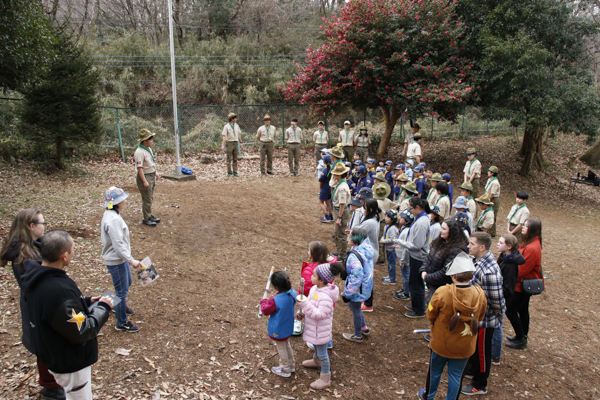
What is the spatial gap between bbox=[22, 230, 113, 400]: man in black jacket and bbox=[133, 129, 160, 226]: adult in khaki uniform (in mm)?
4855

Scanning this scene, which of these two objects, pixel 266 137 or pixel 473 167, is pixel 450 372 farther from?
pixel 266 137

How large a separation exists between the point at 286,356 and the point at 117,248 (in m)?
2.32

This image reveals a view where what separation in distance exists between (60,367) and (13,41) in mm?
7187

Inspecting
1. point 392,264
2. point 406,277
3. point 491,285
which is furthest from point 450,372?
point 392,264

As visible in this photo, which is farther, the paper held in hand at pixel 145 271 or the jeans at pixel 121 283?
the jeans at pixel 121 283

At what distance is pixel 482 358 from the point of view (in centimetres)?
423

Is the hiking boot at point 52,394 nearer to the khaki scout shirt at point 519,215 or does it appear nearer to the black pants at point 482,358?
the black pants at point 482,358

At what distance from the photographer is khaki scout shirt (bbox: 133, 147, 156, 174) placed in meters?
7.58

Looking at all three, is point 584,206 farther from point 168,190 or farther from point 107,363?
point 107,363

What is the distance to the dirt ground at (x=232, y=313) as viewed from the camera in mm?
4227

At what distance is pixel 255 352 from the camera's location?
15.5 feet

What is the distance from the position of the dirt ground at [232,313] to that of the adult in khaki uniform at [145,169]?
51 cm

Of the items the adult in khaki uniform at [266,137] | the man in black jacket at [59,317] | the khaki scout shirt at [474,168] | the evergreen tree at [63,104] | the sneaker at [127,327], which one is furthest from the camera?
the adult in khaki uniform at [266,137]

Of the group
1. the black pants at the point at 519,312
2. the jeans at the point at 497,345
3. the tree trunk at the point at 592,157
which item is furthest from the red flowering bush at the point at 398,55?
the tree trunk at the point at 592,157
